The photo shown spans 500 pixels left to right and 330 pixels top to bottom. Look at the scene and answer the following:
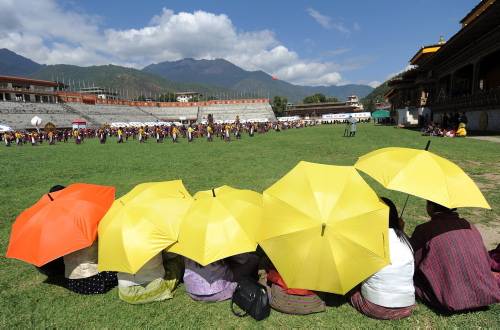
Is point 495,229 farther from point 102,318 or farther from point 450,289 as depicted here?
point 102,318

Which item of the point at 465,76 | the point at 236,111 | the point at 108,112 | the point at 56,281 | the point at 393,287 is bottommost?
the point at 56,281

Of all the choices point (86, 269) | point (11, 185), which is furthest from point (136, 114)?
point (86, 269)

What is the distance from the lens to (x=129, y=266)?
3004 mm

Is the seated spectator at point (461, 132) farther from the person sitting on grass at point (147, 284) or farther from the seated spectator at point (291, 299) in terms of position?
the person sitting on grass at point (147, 284)

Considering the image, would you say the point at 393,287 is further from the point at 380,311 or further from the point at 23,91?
the point at 23,91

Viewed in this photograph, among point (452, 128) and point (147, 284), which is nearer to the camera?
point (147, 284)

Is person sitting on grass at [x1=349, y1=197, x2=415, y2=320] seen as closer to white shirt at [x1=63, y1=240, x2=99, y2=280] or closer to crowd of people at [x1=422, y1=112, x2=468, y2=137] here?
white shirt at [x1=63, y1=240, x2=99, y2=280]

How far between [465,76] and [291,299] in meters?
35.8

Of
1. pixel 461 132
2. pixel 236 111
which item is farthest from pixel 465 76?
pixel 236 111

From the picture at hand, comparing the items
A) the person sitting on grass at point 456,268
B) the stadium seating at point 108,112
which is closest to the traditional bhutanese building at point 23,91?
the stadium seating at point 108,112

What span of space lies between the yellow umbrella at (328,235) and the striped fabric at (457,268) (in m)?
0.68

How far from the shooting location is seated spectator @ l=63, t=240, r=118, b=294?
3569 mm

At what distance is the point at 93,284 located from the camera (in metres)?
3.62

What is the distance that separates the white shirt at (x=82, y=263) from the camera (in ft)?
11.7
